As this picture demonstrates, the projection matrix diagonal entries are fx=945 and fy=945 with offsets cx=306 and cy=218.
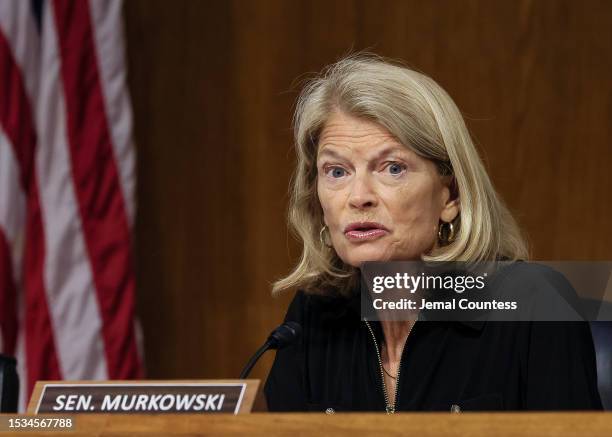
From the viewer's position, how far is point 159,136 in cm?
336

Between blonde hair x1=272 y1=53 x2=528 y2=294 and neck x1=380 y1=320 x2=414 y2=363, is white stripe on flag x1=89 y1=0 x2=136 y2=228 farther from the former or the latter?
neck x1=380 y1=320 x2=414 y2=363

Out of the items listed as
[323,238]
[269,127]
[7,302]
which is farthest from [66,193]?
[323,238]

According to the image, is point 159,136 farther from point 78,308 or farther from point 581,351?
point 581,351

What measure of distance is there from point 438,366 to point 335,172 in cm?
43

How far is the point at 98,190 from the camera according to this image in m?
2.86

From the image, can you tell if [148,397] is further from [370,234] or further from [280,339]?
[370,234]

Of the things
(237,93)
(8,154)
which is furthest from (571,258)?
(8,154)

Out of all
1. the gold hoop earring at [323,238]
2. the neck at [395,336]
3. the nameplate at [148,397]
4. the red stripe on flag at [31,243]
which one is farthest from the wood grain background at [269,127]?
the nameplate at [148,397]

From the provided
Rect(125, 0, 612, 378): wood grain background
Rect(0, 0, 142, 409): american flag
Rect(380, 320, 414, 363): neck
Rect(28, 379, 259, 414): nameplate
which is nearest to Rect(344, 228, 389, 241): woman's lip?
Rect(380, 320, 414, 363): neck

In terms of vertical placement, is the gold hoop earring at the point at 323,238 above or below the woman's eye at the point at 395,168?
below

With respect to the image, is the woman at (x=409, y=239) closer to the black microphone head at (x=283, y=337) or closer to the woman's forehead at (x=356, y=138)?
the woman's forehead at (x=356, y=138)

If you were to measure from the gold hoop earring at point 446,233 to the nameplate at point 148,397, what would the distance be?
764 millimetres

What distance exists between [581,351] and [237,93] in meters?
1.95

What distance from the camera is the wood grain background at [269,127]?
128 inches
